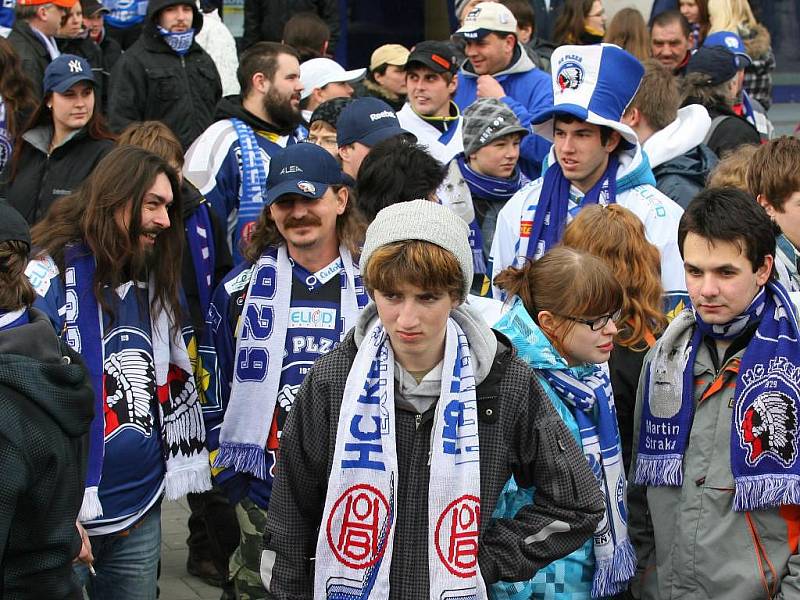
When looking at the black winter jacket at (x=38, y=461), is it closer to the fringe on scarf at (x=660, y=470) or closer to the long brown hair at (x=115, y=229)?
the long brown hair at (x=115, y=229)

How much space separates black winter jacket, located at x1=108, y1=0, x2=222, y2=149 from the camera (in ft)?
26.8

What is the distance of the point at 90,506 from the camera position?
4.02 metres

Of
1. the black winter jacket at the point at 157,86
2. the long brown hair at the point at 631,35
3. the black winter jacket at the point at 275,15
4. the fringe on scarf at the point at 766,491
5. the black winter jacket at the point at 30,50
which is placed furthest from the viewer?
the black winter jacket at the point at 275,15

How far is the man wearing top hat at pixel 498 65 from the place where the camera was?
295 inches

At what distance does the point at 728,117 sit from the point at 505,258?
2.69 m

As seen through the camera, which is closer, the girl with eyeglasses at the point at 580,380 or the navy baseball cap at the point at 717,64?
the girl with eyeglasses at the point at 580,380

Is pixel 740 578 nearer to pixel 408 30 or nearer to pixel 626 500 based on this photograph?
pixel 626 500

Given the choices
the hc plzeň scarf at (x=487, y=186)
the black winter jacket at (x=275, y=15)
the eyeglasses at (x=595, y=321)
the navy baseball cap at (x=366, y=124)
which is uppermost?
the black winter jacket at (x=275, y=15)

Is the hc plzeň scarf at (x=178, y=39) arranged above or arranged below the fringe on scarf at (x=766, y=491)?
above

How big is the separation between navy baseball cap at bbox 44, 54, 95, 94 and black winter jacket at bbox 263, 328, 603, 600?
3526 mm

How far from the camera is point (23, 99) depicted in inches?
286

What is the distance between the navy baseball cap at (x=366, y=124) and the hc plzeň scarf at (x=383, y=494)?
9.04 feet

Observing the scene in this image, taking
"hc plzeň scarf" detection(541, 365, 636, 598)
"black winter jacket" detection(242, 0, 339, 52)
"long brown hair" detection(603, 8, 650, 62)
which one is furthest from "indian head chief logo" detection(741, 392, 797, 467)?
"black winter jacket" detection(242, 0, 339, 52)

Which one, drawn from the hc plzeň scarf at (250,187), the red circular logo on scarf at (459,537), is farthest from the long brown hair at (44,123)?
the red circular logo on scarf at (459,537)
